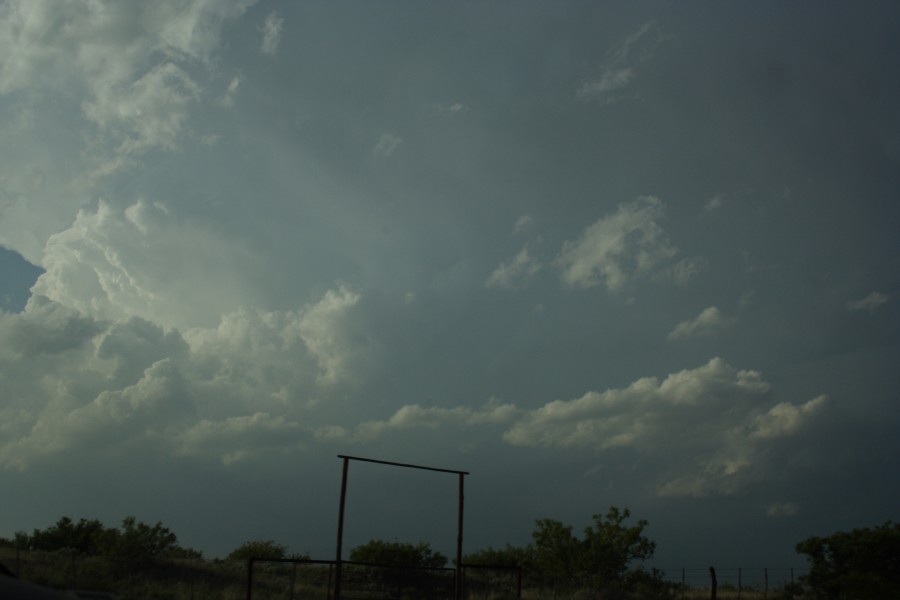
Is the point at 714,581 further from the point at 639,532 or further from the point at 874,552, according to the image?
the point at 874,552

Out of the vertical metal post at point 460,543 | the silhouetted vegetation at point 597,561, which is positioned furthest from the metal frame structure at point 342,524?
the silhouetted vegetation at point 597,561

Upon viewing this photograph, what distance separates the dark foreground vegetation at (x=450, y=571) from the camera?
3509 centimetres

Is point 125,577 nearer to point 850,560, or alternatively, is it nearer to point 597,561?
point 597,561

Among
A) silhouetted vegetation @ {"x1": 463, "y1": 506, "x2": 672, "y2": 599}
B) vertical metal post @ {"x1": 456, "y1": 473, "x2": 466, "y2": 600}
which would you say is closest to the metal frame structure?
vertical metal post @ {"x1": 456, "y1": 473, "x2": 466, "y2": 600}

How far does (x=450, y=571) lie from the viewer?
45812mm

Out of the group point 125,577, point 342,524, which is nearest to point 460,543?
point 342,524

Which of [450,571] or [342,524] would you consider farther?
[450,571]

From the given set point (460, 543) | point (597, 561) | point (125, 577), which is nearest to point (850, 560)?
point (597, 561)

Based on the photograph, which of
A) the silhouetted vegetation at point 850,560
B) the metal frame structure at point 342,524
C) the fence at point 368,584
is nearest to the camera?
the metal frame structure at point 342,524

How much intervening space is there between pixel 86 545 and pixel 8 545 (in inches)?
212

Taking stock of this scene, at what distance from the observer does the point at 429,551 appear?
56.0m

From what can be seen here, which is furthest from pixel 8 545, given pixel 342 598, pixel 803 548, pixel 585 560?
pixel 803 548

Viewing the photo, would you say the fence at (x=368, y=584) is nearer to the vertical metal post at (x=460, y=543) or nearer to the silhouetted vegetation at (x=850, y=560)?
Result: the vertical metal post at (x=460, y=543)

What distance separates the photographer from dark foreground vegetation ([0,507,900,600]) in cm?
3509
